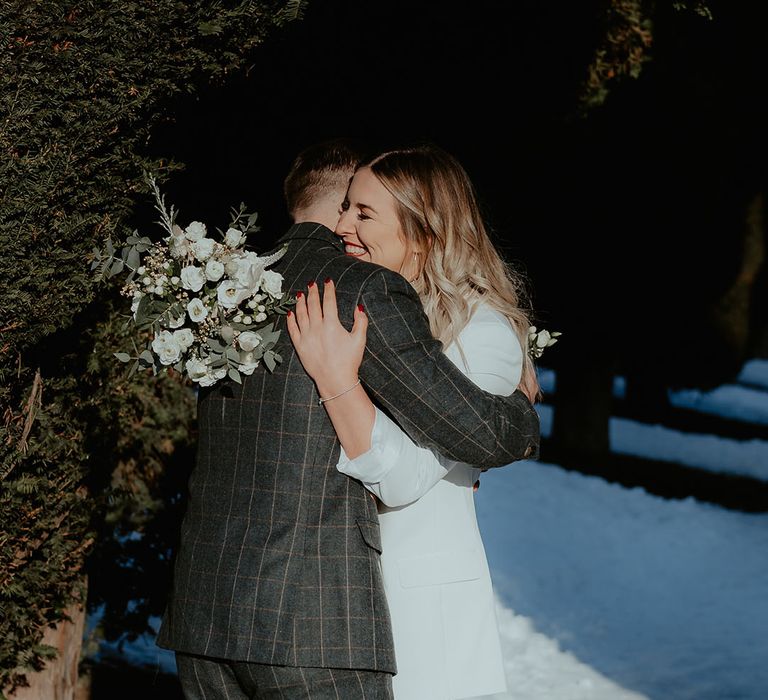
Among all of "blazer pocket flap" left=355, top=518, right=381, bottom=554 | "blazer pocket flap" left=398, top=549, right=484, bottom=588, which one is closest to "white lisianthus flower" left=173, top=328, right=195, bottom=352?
"blazer pocket flap" left=355, top=518, right=381, bottom=554

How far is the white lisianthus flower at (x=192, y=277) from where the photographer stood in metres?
2.62

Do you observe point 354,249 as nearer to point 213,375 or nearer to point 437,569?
point 213,375


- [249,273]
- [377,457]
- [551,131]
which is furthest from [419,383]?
[551,131]

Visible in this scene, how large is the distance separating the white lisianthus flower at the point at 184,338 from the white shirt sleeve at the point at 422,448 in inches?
18.3

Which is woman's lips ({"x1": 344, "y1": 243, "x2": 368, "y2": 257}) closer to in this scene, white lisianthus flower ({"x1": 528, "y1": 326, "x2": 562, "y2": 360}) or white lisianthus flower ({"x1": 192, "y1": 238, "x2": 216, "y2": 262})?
white lisianthus flower ({"x1": 192, "y1": 238, "x2": 216, "y2": 262})

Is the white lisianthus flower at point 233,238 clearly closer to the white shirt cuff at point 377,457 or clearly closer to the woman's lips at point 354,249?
the woman's lips at point 354,249

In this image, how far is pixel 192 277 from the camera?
2.62m

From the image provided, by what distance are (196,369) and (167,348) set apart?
0.10 metres

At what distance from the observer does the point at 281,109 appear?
4145 millimetres

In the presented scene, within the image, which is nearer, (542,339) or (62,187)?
(62,187)

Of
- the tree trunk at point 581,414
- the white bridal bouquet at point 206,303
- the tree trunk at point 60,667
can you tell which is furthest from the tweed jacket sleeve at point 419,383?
the tree trunk at point 581,414

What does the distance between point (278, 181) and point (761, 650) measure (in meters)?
4.61

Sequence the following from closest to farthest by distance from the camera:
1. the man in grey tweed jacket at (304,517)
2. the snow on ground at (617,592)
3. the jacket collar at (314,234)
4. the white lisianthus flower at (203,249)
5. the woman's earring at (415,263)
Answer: the man in grey tweed jacket at (304,517)
the white lisianthus flower at (203,249)
the jacket collar at (314,234)
the woman's earring at (415,263)
the snow on ground at (617,592)

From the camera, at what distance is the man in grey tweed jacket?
254cm
